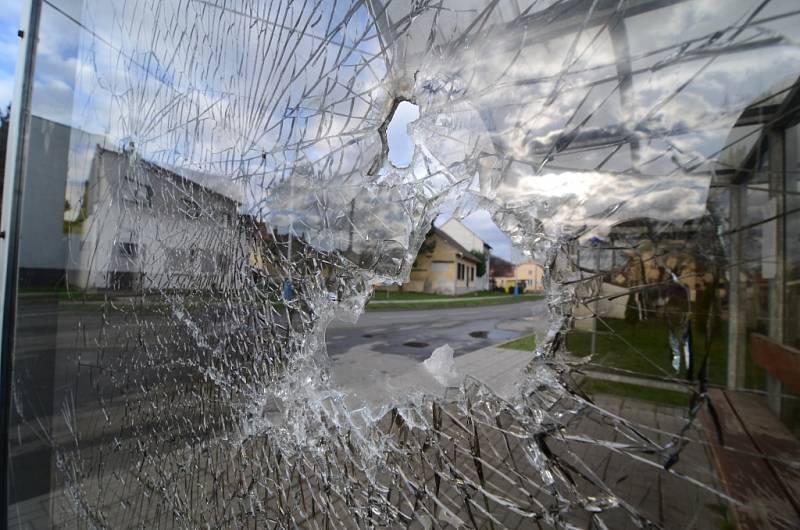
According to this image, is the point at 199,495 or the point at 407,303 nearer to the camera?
the point at 407,303

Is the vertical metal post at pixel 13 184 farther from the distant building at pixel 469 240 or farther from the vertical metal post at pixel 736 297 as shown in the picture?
the vertical metal post at pixel 736 297

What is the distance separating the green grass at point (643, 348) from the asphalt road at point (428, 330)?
117mm

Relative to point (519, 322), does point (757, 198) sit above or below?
above

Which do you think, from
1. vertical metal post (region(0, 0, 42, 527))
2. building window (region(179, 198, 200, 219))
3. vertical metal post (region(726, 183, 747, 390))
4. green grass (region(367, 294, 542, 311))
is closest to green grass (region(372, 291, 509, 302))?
green grass (region(367, 294, 542, 311))

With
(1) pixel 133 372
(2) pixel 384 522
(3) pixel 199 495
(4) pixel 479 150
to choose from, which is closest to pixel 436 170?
(4) pixel 479 150

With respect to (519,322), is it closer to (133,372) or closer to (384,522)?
(384,522)

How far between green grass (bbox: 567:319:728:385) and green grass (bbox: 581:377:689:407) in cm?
2

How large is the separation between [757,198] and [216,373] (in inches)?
43.2

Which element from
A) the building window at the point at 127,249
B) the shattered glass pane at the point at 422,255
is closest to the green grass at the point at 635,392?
the shattered glass pane at the point at 422,255

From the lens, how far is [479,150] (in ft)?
1.97

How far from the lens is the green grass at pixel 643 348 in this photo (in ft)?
1.19

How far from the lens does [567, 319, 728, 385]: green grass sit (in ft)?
1.19

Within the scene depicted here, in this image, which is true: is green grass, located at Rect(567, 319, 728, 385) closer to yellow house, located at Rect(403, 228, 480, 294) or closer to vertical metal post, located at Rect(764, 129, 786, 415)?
vertical metal post, located at Rect(764, 129, 786, 415)

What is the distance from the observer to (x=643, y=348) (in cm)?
42
